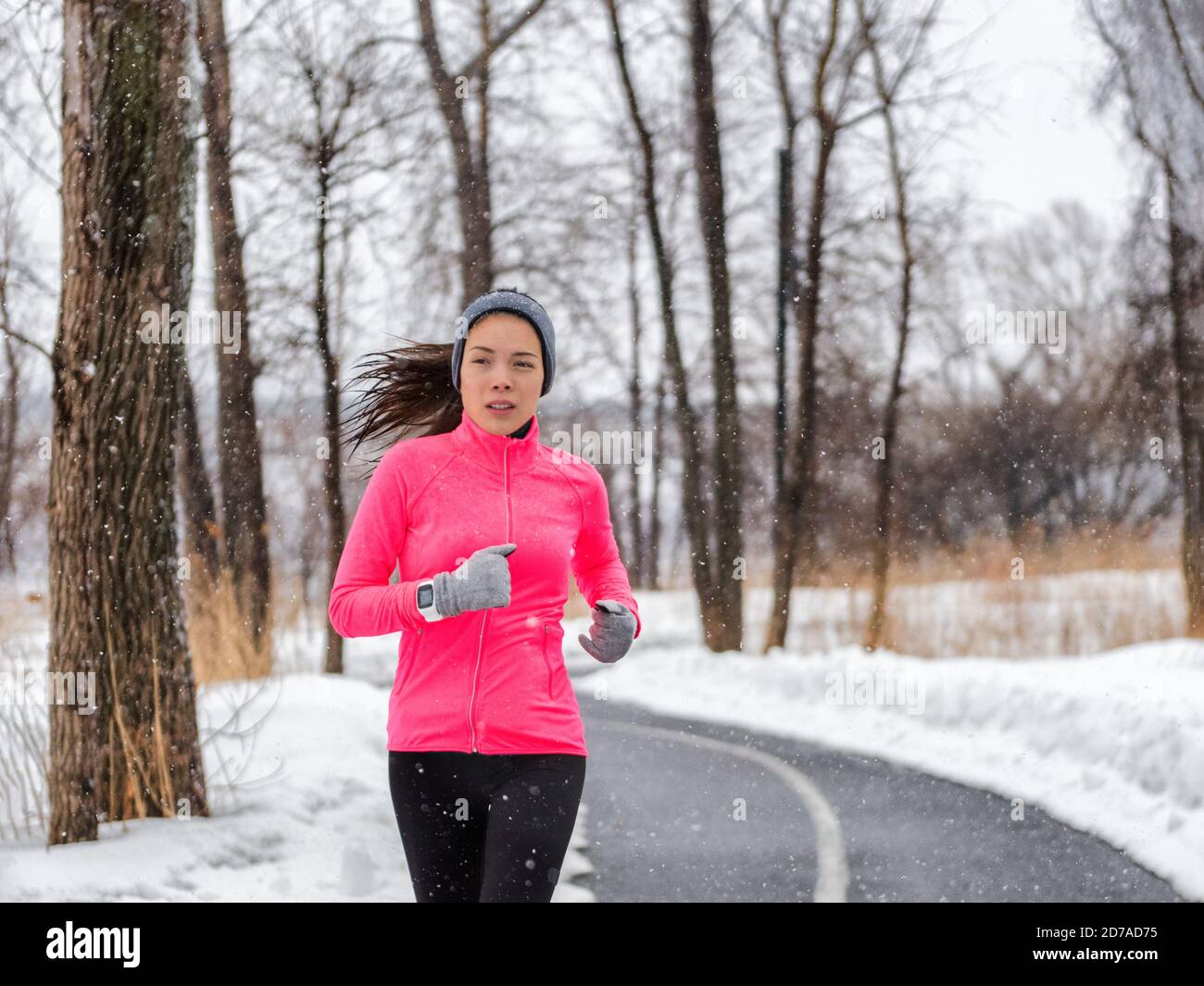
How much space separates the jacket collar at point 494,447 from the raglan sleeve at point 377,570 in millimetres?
184

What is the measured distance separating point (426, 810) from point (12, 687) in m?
3.50

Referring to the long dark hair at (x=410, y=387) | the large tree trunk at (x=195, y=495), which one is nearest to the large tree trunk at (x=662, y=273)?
the large tree trunk at (x=195, y=495)

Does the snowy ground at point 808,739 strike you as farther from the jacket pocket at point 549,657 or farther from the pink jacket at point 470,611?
the jacket pocket at point 549,657

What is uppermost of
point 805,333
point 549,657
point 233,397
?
point 805,333

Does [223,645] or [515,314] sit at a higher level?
[515,314]

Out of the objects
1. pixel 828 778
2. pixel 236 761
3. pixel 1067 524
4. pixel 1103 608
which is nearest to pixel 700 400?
pixel 1067 524

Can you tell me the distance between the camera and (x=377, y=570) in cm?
263

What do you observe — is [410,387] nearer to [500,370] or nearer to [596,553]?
[500,370]

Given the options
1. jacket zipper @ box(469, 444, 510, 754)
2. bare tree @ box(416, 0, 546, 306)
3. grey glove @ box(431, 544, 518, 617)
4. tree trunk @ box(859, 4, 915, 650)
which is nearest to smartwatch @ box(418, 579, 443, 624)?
grey glove @ box(431, 544, 518, 617)

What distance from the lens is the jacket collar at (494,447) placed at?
280cm

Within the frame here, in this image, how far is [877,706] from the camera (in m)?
10.4

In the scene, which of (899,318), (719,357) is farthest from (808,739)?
(899,318)

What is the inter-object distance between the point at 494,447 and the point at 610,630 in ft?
1.74
